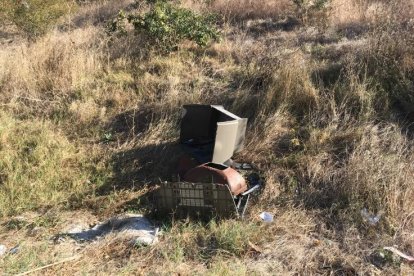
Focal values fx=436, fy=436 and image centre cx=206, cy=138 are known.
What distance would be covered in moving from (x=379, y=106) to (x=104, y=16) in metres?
6.61

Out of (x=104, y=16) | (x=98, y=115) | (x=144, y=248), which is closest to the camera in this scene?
(x=144, y=248)

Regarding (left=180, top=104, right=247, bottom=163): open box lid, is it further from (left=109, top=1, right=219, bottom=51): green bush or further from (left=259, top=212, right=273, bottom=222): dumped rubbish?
(left=109, top=1, right=219, bottom=51): green bush

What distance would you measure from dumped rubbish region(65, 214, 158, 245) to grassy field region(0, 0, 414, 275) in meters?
0.12

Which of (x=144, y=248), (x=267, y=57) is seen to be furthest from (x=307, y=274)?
(x=267, y=57)

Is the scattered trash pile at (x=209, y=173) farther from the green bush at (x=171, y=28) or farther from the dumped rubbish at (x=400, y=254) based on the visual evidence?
the green bush at (x=171, y=28)

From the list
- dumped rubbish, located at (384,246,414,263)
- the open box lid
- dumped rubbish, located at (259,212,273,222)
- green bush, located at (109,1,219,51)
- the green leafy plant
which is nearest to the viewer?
dumped rubbish, located at (384,246,414,263)

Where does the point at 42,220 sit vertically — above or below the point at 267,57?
below

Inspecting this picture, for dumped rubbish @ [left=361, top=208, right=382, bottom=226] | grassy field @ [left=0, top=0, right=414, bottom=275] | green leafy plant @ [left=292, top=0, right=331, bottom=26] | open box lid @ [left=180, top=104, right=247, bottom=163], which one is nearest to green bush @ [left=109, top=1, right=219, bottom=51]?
grassy field @ [left=0, top=0, right=414, bottom=275]

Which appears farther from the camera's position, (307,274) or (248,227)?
(248,227)

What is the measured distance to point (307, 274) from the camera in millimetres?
3332

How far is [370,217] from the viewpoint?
149 inches

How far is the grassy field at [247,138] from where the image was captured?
3545mm

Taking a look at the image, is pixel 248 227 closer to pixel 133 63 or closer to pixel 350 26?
pixel 133 63

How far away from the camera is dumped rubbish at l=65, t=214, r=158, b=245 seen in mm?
3670
